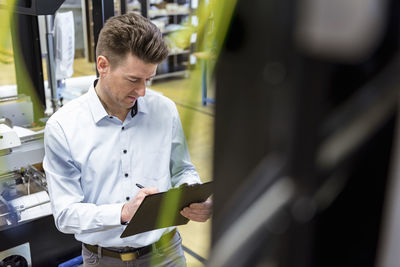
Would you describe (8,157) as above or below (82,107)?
below

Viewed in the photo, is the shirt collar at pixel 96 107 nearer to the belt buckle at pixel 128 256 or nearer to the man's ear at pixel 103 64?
the man's ear at pixel 103 64

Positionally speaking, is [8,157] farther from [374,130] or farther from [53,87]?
[374,130]

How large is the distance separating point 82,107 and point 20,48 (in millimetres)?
2284

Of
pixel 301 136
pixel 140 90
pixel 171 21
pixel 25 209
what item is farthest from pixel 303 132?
pixel 171 21

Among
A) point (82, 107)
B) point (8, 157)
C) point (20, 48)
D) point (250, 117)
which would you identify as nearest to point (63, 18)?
point (20, 48)

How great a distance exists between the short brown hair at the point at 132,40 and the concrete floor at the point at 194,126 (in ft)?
0.55

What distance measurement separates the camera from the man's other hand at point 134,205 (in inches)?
52.5

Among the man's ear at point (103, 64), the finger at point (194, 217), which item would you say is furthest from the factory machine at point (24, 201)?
the finger at point (194, 217)

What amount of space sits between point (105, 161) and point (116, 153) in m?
0.05

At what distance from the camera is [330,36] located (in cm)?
9

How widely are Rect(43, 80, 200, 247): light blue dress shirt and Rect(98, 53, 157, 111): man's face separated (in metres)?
0.08

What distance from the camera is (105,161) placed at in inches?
58.1

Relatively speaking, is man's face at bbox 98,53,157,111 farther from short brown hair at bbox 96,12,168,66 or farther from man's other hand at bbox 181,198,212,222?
man's other hand at bbox 181,198,212,222

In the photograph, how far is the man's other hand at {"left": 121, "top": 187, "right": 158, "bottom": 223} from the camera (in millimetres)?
1333
